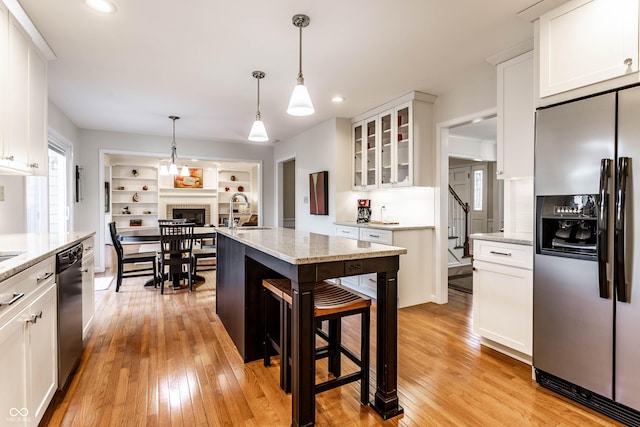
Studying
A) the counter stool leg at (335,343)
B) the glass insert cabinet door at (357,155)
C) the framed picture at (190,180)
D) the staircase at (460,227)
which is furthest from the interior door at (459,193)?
the framed picture at (190,180)

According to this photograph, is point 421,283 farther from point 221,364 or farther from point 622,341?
point 221,364

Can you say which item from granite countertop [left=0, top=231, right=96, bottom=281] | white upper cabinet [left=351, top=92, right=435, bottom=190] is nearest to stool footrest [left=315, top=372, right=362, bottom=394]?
granite countertop [left=0, top=231, right=96, bottom=281]

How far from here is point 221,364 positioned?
7.92 feet

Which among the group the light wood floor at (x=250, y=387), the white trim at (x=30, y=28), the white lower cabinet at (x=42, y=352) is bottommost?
the light wood floor at (x=250, y=387)

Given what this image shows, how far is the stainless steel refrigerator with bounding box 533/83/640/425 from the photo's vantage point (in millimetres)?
1700

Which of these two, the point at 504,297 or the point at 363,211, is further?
the point at 363,211

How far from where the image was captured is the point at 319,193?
5090 millimetres

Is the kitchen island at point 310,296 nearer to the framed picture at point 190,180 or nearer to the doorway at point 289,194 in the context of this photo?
the doorway at point 289,194

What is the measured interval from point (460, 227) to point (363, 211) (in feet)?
8.78

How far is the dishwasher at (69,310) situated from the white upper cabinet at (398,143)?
10.7ft

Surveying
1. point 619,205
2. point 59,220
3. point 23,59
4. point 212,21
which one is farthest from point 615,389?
point 59,220

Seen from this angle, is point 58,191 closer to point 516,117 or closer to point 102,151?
point 102,151

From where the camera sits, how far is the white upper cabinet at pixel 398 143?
3818 mm

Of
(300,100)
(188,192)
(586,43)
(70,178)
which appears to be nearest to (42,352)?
(300,100)
